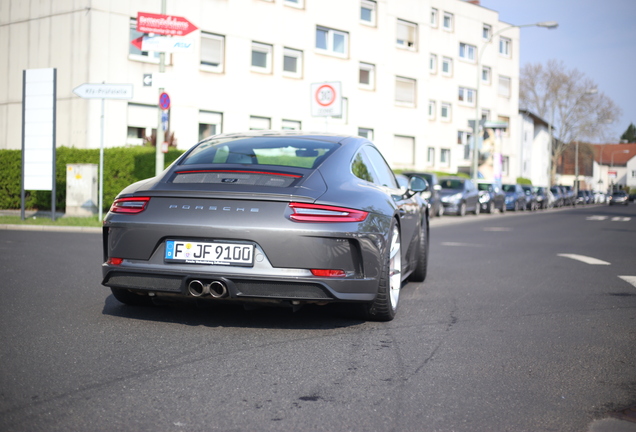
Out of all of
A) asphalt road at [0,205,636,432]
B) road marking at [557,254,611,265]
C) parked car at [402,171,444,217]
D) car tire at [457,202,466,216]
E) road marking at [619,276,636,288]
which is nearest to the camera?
asphalt road at [0,205,636,432]

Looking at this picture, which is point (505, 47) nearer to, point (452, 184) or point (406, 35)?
point (406, 35)

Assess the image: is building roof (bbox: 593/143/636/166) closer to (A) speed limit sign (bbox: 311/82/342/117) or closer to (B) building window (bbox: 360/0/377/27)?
(B) building window (bbox: 360/0/377/27)

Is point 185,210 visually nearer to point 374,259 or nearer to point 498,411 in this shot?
point 374,259

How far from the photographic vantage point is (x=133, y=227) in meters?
5.02

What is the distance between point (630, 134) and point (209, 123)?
165649mm

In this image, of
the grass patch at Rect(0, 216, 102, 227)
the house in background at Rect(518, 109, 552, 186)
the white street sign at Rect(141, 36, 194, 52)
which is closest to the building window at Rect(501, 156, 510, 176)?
the house in background at Rect(518, 109, 552, 186)

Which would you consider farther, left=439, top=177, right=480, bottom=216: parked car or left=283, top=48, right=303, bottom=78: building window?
left=283, top=48, right=303, bottom=78: building window

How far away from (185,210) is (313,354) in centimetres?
130

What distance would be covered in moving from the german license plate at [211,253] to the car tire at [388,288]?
1.02m

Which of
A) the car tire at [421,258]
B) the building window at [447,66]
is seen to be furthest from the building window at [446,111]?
the car tire at [421,258]

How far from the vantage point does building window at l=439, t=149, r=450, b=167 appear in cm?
4862

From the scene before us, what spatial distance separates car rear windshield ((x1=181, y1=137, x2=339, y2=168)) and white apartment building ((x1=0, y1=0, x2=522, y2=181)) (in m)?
11.0

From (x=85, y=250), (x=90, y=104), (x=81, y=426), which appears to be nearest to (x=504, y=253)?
(x=85, y=250)

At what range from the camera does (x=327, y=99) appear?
17.4 meters
